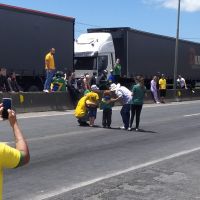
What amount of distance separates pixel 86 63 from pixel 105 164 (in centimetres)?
2147

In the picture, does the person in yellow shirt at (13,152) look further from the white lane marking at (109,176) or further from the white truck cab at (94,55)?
the white truck cab at (94,55)

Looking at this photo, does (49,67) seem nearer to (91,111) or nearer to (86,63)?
(91,111)

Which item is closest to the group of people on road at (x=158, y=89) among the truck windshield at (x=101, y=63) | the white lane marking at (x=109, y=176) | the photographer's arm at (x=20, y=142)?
the truck windshield at (x=101, y=63)

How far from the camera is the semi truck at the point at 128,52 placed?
3070 cm

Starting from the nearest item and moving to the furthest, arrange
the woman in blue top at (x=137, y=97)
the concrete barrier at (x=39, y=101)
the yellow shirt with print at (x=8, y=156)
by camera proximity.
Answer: the yellow shirt with print at (x=8, y=156) → the woman in blue top at (x=137, y=97) → the concrete barrier at (x=39, y=101)

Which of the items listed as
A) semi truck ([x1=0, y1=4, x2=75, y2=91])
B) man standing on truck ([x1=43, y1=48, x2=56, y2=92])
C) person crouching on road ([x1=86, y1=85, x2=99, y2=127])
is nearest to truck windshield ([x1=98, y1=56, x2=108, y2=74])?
semi truck ([x1=0, y1=4, x2=75, y2=91])

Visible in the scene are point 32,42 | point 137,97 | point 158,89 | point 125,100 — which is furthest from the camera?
point 158,89

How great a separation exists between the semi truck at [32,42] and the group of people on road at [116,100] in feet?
24.9

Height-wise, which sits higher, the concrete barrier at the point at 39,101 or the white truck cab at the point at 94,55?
the white truck cab at the point at 94,55

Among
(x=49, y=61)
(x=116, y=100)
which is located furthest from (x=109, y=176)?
(x=49, y=61)

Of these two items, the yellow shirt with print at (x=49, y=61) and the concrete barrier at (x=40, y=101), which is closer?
Result: the concrete barrier at (x=40, y=101)

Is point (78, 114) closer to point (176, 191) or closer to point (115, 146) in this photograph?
point (115, 146)

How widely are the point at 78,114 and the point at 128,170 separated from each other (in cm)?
742

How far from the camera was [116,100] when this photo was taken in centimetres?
1609
